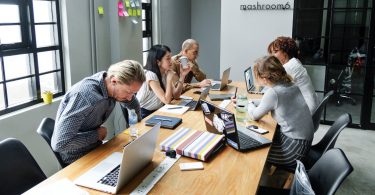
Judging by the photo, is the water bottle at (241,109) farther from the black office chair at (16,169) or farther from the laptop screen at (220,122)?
the black office chair at (16,169)

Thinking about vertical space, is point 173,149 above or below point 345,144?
Result: above

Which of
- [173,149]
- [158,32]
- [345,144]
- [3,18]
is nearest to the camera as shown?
[173,149]

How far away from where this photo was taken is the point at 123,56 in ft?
14.5

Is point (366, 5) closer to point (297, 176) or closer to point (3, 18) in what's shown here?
point (297, 176)

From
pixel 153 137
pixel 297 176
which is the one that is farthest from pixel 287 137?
pixel 153 137

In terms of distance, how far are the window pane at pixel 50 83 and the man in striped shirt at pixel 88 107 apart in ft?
5.18

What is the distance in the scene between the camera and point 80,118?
6.45 feet

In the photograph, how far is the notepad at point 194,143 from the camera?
1.99 metres

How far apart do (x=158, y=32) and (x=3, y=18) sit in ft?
9.92

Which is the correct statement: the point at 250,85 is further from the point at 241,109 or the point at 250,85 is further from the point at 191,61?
the point at 241,109

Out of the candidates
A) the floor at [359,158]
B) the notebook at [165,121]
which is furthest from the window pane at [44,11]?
the floor at [359,158]

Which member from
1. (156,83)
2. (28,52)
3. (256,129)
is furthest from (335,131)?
(28,52)

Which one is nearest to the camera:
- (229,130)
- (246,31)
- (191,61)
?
(229,130)

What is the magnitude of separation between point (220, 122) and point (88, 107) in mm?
812
